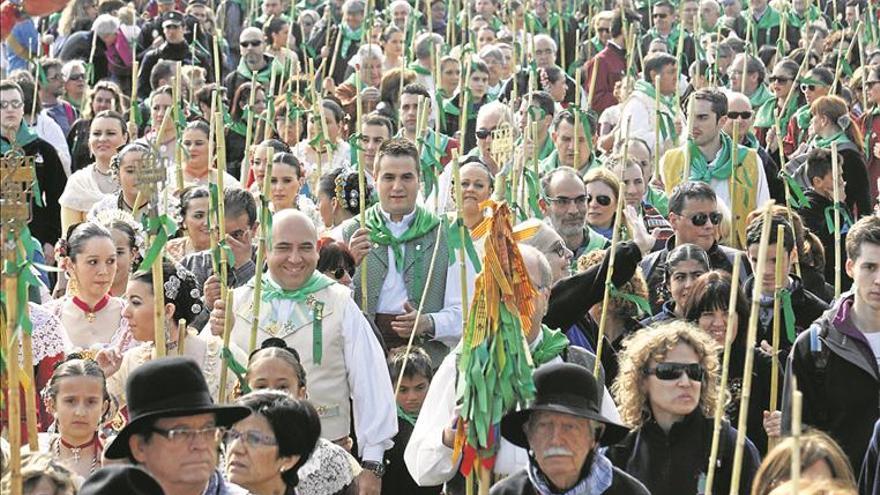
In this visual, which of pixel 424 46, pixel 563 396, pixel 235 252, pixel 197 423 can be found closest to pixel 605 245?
pixel 235 252

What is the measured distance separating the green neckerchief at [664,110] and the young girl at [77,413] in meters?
5.86

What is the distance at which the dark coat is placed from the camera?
16453mm

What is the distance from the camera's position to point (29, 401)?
5.57m

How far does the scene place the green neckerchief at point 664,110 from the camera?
1249cm

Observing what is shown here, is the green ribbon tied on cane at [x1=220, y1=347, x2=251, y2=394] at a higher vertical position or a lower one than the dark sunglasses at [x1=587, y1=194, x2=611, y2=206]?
lower

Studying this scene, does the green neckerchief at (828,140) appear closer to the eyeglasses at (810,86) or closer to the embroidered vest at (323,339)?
the eyeglasses at (810,86)

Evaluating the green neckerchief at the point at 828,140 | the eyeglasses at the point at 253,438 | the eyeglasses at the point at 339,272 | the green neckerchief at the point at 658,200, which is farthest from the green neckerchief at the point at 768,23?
the eyeglasses at the point at 253,438

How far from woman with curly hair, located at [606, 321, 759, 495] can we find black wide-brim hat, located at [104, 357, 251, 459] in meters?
1.83

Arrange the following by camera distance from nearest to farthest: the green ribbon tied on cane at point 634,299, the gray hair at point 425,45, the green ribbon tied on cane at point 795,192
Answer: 1. the green ribbon tied on cane at point 634,299
2. the green ribbon tied on cane at point 795,192
3. the gray hair at point 425,45

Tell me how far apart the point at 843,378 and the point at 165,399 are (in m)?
3.12

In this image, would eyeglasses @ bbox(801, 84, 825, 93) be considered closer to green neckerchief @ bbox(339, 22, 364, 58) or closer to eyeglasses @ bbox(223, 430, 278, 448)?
green neckerchief @ bbox(339, 22, 364, 58)

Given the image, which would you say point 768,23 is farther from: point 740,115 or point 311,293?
point 311,293

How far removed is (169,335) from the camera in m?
7.90

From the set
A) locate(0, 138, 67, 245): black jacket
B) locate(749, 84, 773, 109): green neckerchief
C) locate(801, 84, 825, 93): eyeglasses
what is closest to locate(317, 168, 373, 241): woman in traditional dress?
locate(0, 138, 67, 245): black jacket
